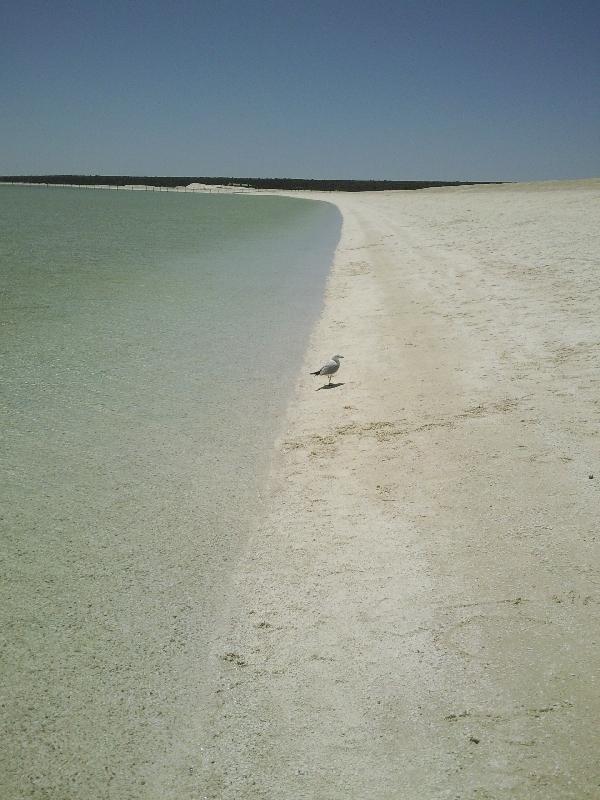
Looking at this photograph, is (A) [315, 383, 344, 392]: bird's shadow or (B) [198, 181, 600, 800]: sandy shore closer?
(B) [198, 181, 600, 800]: sandy shore

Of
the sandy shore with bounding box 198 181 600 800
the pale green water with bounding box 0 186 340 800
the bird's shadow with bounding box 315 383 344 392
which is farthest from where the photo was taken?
the bird's shadow with bounding box 315 383 344 392

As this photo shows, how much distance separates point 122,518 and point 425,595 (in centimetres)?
202

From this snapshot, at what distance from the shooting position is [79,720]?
2320 millimetres

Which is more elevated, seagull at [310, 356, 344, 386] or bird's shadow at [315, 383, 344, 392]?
seagull at [310, 356, 344, 386]

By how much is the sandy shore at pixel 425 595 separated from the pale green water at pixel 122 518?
0.80ft

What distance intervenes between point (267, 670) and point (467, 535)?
142 cm

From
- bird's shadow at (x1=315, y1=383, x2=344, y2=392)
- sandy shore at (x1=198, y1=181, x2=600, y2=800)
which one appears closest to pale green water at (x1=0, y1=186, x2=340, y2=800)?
sandy shore at (x1=198, y1=181, x2=600, y2=800)

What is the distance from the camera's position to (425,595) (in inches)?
113

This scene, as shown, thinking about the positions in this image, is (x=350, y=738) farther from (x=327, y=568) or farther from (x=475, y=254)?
(x=475, y=254)

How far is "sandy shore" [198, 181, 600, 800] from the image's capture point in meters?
2.08

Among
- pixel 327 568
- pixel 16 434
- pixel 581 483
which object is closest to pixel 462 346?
pixel 581 483

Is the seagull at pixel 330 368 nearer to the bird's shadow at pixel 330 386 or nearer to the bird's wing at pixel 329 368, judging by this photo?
the bird's wing at pixel 329 368

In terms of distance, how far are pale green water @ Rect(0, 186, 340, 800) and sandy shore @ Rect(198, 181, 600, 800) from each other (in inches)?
9.6

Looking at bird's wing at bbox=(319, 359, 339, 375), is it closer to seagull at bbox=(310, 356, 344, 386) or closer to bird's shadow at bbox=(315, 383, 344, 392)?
seagull at bbox=(310, 356, 344, 386)
